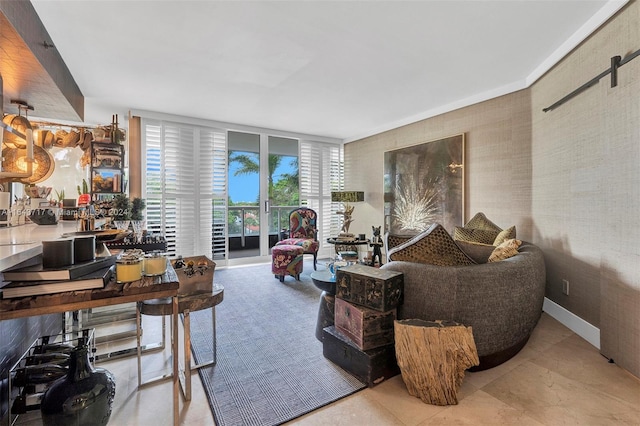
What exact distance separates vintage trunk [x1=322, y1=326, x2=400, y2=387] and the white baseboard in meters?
1.68

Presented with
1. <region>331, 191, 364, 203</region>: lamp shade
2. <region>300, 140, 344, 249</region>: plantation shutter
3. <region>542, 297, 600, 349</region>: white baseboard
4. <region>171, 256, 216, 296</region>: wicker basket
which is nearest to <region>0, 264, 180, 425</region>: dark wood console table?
<region>171, 256, 216, 296</region>: wicker basket

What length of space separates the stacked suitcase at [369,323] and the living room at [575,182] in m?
0.15

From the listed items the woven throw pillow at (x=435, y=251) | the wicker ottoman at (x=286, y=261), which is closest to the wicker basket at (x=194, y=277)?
the woven throw pillow at (x=435, y=251)

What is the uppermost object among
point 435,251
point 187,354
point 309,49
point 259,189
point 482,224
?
point 309,49

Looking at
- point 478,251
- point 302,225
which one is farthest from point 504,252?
point 302,225

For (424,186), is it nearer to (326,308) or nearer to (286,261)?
(286,261)

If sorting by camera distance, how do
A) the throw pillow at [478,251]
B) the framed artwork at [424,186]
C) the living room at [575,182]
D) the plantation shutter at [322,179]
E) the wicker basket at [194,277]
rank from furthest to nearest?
1. the plantation shutter at [322,179]
2. the framed artwork at [424,186]
3. the throw pillow at [478,251]
4. the living room at [575,182]
5. the wicker basket at [194,277]

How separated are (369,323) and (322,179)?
14.7ft

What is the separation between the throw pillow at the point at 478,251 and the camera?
8.90 feet

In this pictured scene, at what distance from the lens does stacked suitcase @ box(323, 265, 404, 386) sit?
1.81 m

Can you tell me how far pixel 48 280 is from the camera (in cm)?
106

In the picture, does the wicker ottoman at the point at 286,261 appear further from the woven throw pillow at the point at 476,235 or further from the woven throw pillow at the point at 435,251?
the woven throw pillow at the point at 435,251

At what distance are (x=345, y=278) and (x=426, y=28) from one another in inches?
80.5

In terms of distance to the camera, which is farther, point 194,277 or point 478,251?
point 478,251
